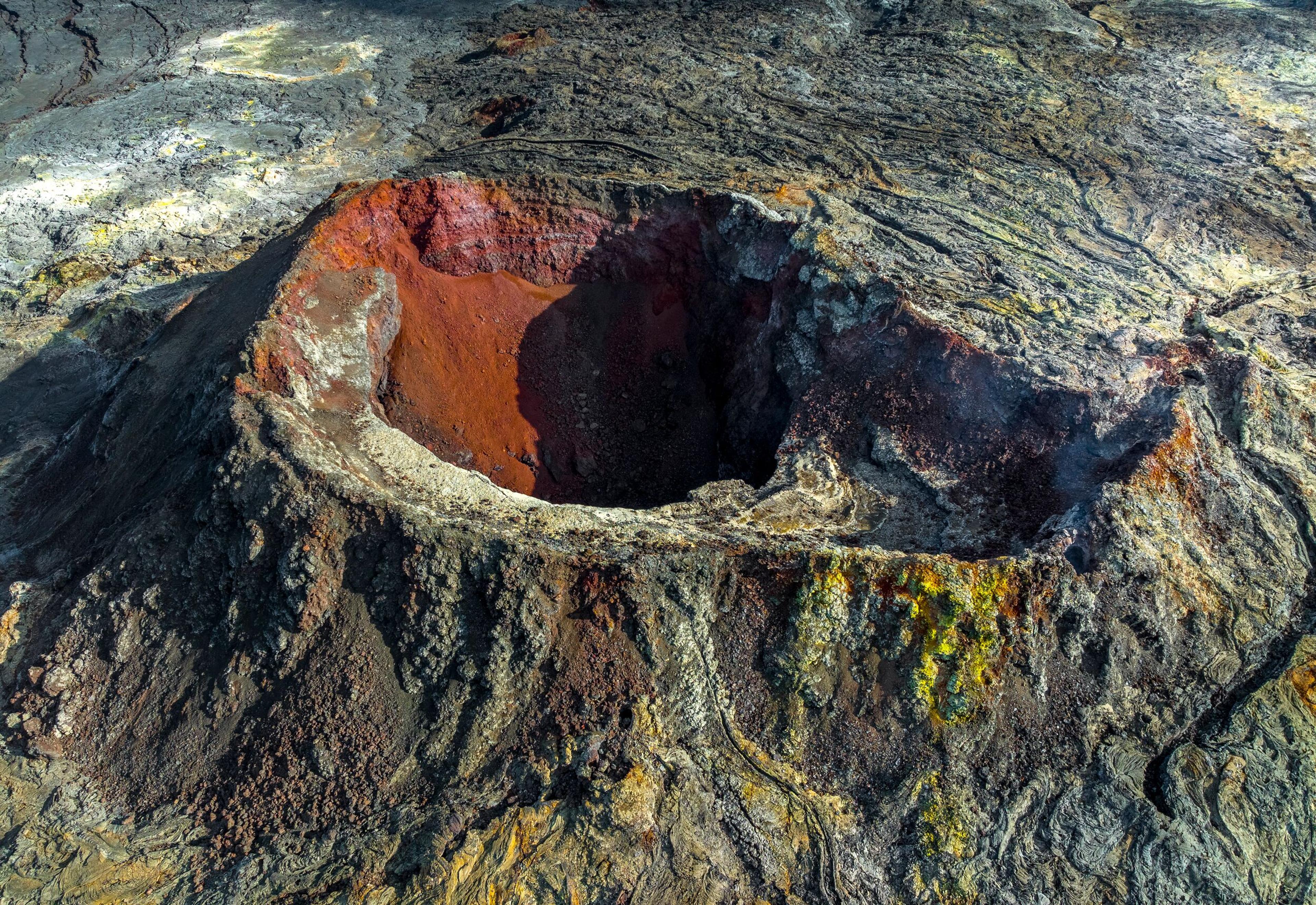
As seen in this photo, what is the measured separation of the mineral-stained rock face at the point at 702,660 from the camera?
5098 mm

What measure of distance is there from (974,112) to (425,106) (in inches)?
393

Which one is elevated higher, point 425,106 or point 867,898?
point 425,106

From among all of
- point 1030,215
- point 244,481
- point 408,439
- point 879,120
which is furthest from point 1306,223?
point 244,481

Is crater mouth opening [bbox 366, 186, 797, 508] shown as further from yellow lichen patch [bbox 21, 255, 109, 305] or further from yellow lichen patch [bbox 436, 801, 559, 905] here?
yellow lichen patch [bbox 21, 255, 109, 305]

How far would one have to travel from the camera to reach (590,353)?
9.55 metres

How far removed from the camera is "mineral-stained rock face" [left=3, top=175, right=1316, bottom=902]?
5.10 meters

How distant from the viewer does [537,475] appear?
8.98 m

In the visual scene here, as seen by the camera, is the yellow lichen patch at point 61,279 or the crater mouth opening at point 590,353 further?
the yellow lichen patch at point 61,279

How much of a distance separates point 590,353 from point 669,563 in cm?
455

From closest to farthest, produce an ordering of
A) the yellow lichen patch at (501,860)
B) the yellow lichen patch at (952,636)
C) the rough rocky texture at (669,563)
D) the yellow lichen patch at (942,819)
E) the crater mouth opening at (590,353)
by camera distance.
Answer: the yellow lichen patch at (501,860) < the yellow lichen patch at (942,819) < the rough rocky texture at (669,563) < the yellow lichen patch at (952,636) < the crater mouth opening at (590,353)

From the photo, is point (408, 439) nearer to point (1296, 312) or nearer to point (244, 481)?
point (244, 481)

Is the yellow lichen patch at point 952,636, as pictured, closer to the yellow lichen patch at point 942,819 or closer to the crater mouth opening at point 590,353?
the yellow lichen patch at point 942,819

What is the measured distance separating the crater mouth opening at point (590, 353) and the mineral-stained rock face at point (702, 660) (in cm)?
183

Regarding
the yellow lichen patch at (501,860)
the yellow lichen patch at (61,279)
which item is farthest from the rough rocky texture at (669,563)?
the yellow lichen patch at (61,279)
